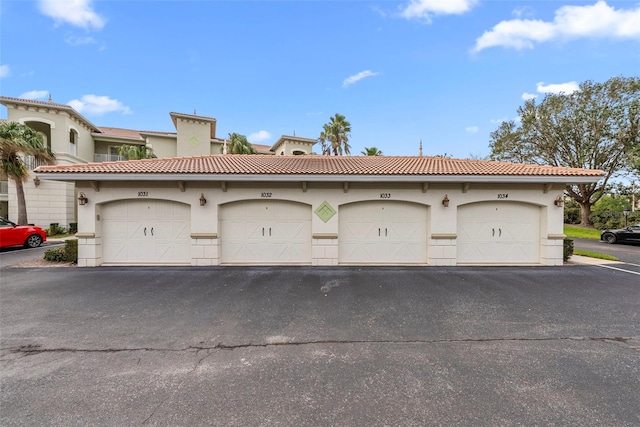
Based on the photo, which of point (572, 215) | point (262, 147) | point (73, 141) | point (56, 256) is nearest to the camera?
point (56, 256)

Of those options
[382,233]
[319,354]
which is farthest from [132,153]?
[319,354]

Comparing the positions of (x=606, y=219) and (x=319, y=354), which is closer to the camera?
(x=319, y=354)

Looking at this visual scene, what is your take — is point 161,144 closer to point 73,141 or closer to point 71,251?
point 73,141

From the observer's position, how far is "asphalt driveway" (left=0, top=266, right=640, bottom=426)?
103 inches

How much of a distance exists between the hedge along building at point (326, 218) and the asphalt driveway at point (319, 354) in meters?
2.33

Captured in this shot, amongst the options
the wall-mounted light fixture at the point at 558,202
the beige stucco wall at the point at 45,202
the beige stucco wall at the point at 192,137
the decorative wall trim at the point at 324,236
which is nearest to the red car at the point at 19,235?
the beige stucco wall at the point at 45,202

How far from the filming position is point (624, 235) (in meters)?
15.8

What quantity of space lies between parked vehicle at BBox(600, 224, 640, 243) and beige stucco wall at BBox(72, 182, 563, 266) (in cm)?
1158

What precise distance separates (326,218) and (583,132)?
84.3ft

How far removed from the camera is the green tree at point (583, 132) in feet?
67.0

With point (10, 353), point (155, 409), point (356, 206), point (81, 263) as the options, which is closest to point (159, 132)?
point (81, 263)

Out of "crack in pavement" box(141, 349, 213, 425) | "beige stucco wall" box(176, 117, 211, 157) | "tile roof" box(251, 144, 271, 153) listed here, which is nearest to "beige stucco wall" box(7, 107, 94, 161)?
"beige stucco wall" box(176, 117, 211, 157)

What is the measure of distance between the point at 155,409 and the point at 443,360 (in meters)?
3.29

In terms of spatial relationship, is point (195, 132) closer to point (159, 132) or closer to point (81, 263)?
point (159, 132)
